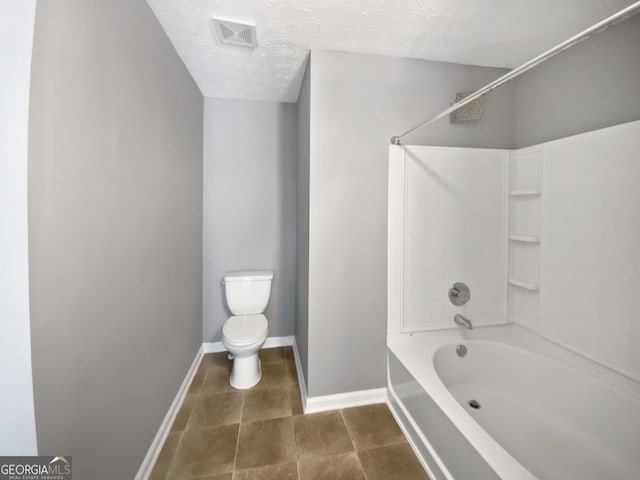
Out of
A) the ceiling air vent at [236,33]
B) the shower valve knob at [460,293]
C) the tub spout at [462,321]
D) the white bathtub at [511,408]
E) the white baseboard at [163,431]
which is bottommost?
the white baseboard at [163,431]

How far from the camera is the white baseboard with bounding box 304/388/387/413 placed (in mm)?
1612

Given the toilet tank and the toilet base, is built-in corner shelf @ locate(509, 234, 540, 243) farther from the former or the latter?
the toilet base

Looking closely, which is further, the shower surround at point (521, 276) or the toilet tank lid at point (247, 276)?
the toilet tank lid at point (247, 276)

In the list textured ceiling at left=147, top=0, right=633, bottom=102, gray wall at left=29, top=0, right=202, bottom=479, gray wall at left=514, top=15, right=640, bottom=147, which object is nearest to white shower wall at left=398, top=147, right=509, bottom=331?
gray wall at left=514, top=15, right=640, bottom=147

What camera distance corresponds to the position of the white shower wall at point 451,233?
1702mm

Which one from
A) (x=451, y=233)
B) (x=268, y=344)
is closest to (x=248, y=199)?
(x=268, y=344)

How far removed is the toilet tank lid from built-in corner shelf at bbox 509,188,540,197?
1955 mm

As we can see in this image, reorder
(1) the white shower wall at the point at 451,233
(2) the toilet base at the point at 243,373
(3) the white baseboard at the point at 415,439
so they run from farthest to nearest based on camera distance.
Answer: (2) the toilet base at the point at 243,373 → (1) the white shower wall at the point at 451,233 → (3) the white baseboard at the point at 415,439

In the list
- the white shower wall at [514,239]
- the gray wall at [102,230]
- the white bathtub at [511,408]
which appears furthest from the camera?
the white shower wall at [514,239]

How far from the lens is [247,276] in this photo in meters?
2.14

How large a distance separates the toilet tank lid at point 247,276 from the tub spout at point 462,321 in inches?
57.8

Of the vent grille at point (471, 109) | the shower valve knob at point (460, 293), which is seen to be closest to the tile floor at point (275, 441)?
the shower valve knob at point (460, 293)

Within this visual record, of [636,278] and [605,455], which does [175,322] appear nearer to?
[605,455]

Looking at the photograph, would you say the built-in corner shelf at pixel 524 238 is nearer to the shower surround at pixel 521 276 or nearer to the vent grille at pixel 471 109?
the shower surround at pixel 521 276
